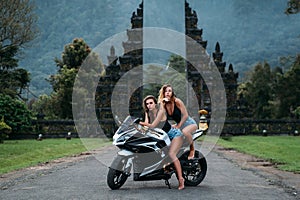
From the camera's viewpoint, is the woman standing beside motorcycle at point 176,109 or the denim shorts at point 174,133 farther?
the denim shorts at point 174,133

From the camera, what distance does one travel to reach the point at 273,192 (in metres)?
8.07

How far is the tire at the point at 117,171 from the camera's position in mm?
8234

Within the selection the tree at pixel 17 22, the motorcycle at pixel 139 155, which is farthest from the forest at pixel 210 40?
the motorcycle at pixel 139 155

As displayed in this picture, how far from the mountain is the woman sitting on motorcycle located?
125 m

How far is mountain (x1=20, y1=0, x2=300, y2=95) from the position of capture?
140375 millimetres

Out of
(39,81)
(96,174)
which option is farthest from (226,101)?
(39,81)

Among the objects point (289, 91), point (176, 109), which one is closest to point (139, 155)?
point (176, 109)

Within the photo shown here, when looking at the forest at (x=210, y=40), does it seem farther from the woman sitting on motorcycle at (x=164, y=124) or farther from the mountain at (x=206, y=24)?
the woman sitting on motorcycle at (x=164, y=124)

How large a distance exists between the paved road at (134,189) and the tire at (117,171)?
117 mm

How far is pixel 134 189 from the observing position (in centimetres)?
836

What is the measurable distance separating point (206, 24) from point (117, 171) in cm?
15529

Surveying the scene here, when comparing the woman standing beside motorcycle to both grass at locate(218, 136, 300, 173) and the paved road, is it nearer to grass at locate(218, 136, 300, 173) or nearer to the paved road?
the paved road

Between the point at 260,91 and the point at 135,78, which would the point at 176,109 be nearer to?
the point at 135,78

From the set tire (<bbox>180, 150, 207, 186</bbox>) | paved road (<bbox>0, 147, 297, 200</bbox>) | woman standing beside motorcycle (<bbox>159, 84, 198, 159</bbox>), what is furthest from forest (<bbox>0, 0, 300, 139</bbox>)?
woman standing beside motorcycle (<bbox>159, 84, 198, 159</bbox>)
